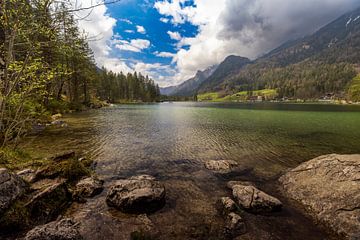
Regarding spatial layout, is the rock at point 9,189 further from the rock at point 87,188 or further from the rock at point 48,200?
the rock at point 87,188

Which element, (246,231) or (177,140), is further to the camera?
(177,140)

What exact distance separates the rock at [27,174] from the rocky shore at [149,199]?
39mm

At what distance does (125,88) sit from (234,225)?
15983cm

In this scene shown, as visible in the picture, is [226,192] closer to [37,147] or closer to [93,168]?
[93,168]

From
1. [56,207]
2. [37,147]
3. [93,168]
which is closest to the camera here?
[56,207]

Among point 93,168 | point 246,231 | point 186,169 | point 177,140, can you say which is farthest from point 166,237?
point 177,140

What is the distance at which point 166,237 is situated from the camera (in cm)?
696

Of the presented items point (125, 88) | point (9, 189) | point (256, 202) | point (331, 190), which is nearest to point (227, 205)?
point (256, 202)

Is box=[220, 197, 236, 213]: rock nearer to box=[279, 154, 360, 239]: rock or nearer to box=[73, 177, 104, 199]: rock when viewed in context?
box=[279, 154, 360, 239]: rock

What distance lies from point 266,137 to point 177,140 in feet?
39.2

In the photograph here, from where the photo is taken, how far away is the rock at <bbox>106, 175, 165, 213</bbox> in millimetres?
8398

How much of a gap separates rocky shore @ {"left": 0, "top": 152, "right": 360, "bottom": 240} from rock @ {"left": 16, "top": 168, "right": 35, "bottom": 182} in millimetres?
39

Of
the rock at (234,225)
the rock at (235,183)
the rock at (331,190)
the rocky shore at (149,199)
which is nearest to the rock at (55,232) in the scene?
the rocky shore at (149,199)

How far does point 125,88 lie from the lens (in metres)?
156
